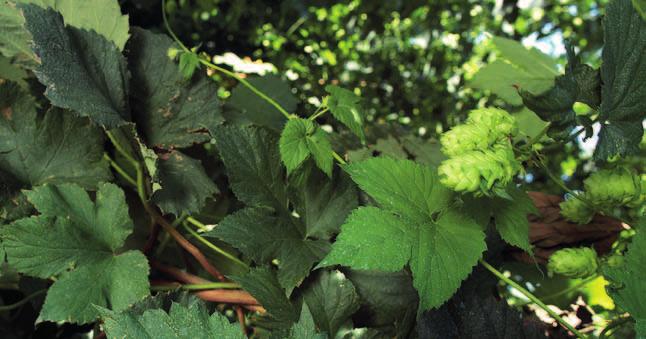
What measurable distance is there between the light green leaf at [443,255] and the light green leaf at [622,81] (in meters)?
0.15

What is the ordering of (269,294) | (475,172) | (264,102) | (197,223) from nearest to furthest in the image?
(475,172), (269,294), (197,223), (264,102)

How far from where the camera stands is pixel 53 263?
0.60m

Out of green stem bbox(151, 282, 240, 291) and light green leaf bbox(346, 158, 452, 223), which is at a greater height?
light green leaf bbox(346, 158, 452, 223)

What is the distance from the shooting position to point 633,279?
1.67 feet

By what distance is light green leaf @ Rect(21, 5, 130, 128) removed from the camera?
0.58 m

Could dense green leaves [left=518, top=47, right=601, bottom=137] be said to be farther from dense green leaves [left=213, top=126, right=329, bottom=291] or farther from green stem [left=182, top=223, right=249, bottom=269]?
green stem [left=182, top=223, right=249, bottom=269]

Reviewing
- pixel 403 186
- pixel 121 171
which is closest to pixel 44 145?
pixel 121 171

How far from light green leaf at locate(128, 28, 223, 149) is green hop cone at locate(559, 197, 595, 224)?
1.32 feet

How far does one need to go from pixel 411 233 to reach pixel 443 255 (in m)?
0.03

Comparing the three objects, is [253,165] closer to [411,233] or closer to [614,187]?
[411,233]

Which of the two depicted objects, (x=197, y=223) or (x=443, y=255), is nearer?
(x=443, y=255)

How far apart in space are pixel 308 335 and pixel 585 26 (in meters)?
1.98

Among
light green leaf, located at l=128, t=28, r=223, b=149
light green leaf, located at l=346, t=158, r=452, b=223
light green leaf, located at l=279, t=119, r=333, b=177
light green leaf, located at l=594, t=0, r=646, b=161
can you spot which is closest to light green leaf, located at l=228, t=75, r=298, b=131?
light green leaf, located at l=128, t=28, r=223, b=149

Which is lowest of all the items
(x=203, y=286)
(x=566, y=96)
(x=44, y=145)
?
(x=203, y=286)
